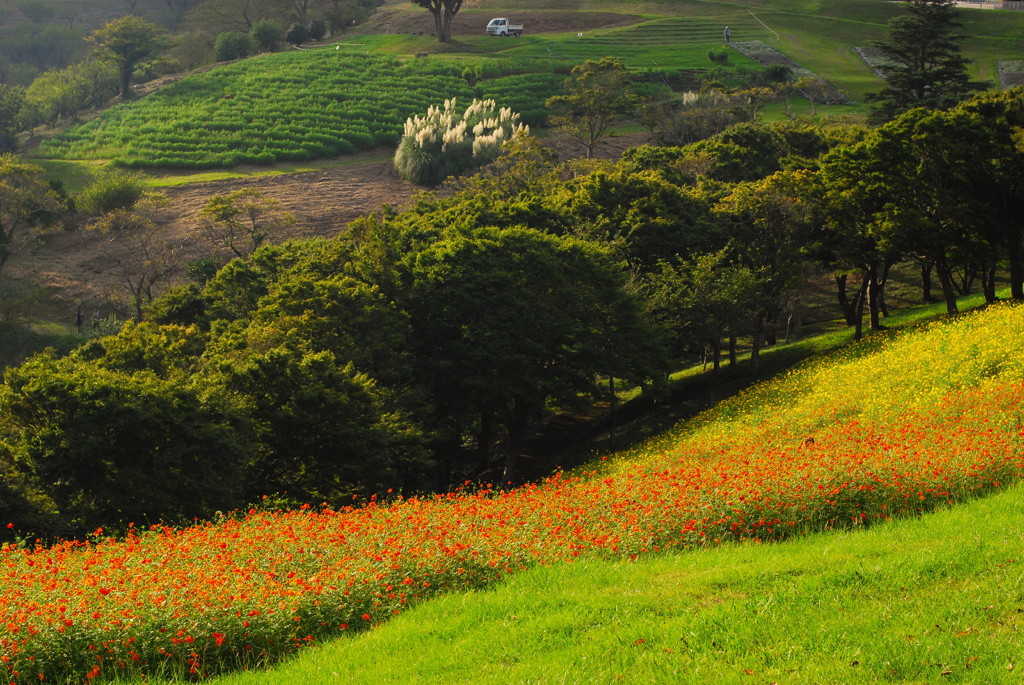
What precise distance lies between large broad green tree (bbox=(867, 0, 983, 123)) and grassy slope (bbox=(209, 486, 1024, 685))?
56306mm

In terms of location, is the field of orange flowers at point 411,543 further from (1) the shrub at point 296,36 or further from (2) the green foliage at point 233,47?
(1) the shrub at point 296,36

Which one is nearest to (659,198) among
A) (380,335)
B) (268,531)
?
(380,335)

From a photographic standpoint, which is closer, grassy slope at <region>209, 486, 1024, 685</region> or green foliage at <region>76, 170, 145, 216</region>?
grassy slope at <region>209, 486, 1024, 685</region>

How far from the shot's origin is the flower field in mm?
78938

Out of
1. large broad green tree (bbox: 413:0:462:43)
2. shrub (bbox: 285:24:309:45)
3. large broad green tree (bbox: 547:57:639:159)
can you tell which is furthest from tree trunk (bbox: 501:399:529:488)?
shrub (bbox: 285:24:309:45)

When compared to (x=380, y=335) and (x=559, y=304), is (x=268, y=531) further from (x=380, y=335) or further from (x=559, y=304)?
(x=559, y=304)

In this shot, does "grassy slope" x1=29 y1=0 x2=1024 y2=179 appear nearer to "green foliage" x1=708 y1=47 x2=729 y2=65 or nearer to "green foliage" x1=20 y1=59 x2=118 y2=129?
"green foliage" x1=708 y1=47 x2=729 y2=65

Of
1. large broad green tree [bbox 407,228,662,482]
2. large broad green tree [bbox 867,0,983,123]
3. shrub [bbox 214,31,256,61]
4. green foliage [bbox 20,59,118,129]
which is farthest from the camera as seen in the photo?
shrub [bbox 214,31,256,61]

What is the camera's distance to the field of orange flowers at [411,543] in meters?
10.8

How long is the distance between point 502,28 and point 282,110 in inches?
1546

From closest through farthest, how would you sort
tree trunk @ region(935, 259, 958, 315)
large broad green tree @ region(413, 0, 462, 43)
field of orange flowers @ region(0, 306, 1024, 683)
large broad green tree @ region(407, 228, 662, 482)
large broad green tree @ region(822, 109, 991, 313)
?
field of orange flowers @ region(0, 306, 1024, 683)
large broad green tree @ region(822, 109, 991, 313)
large broad green tree @ region(407, 228, 662, 482)
tree trunk @ region(935, 259, 958, 315)
large broad green tree @ region(413, 0, 462, 43)

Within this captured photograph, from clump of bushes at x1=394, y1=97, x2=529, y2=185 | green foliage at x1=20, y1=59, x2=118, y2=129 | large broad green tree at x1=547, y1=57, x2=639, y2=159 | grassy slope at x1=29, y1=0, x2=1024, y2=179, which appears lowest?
clump of bushes at x1=394, y1=97, x2=529, y2=185

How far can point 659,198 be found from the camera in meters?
48.2

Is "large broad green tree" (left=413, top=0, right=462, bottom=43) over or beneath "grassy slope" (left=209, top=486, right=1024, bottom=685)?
over
